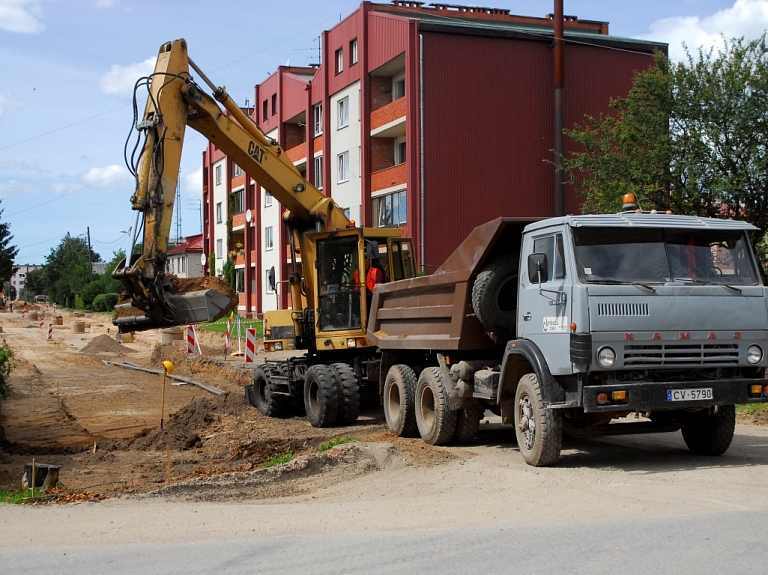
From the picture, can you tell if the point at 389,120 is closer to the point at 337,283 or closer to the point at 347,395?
the point at 337,283

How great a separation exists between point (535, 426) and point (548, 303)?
4.41ft

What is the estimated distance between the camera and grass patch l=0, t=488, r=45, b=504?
8.86 m

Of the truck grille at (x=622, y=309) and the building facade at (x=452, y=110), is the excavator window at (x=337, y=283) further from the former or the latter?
the building facade at (x=452, y=110)

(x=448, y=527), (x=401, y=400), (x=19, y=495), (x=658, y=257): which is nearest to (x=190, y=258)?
(x=401, y=400)

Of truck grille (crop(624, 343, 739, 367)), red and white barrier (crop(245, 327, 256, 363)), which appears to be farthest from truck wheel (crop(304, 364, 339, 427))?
red and white barrier (crop(245, 327, 256, 363))

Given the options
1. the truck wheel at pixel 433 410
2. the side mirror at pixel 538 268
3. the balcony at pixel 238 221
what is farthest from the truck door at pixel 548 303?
the balcony at pixel 238 221

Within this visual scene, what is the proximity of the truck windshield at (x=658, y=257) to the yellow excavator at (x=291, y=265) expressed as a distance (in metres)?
5.79

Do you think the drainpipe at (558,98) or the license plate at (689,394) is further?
the drainpipe at (558,98)

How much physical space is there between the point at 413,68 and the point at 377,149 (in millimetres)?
5706

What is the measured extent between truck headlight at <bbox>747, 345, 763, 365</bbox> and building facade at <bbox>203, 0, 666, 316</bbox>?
22.2 meters

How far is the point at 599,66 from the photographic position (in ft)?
118

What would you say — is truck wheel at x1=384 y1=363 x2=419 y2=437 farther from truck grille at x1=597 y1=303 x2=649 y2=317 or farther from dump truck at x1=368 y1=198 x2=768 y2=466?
truck grille at x1=597 y1=303 x2=649 y2=317

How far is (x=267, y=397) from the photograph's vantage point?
56.1 ft

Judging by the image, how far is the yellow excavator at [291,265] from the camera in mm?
13047
